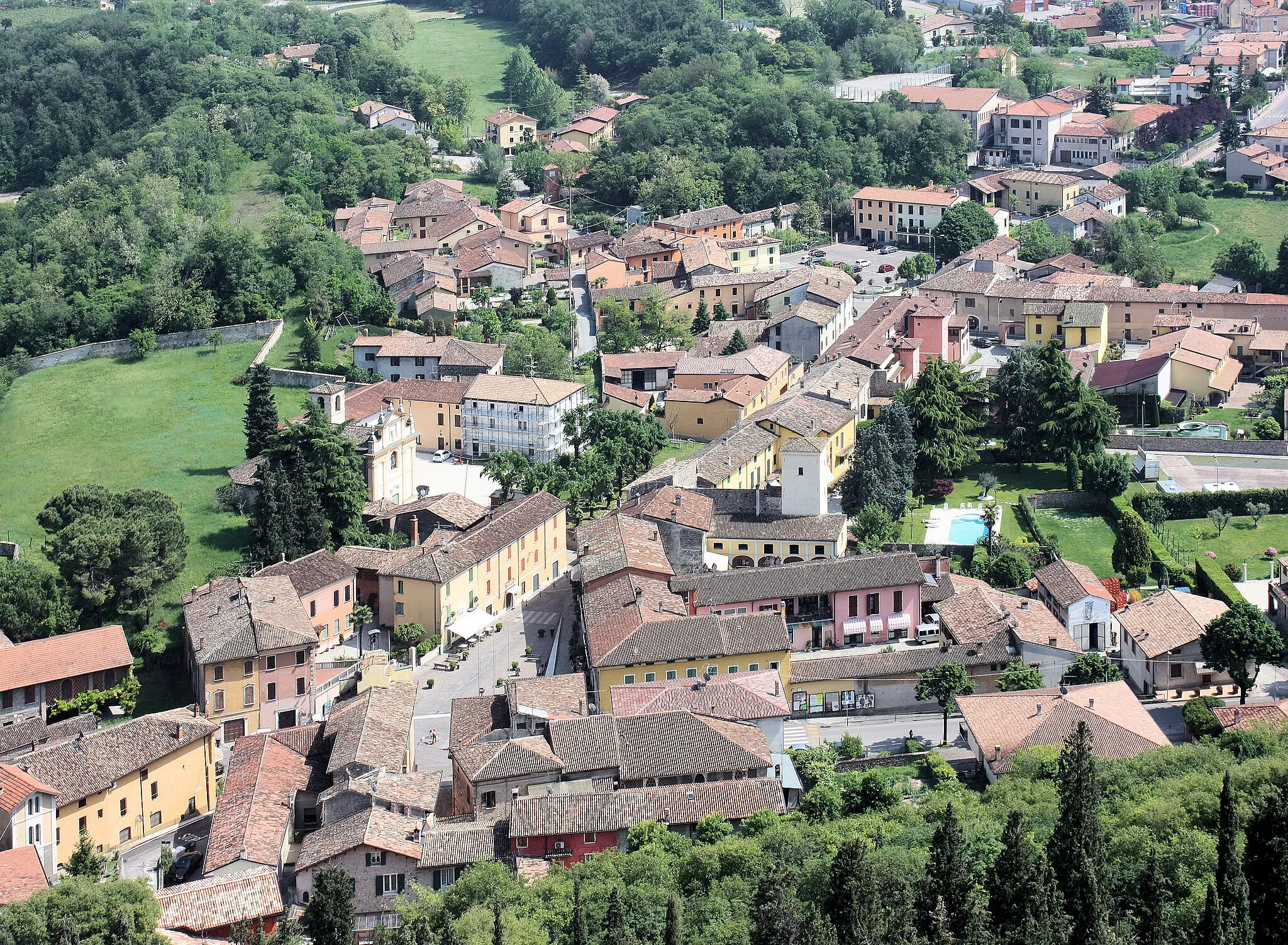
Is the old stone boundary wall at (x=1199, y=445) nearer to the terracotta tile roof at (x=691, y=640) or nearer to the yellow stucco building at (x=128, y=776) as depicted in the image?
the terracotta tile roof at (x=691, y=640)

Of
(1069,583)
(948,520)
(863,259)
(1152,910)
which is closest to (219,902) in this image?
(1152,910)

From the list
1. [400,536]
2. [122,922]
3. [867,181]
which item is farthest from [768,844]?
[867,181]

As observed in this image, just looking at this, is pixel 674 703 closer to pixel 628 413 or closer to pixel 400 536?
pixel 400 536

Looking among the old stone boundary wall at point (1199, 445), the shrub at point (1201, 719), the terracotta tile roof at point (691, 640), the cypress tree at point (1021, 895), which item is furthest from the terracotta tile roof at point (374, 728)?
the old stone boundary wall at point (1199, 445)

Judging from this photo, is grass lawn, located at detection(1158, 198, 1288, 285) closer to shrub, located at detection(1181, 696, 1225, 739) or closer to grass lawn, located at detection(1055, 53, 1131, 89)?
grass lawn, located at detection(1055, 53, 1131, 89)

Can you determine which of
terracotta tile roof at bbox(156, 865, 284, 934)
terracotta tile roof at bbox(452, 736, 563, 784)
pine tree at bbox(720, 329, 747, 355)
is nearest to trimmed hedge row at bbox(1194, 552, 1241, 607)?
terracotta tile roof at bbox(452, 736, 563, 784)
